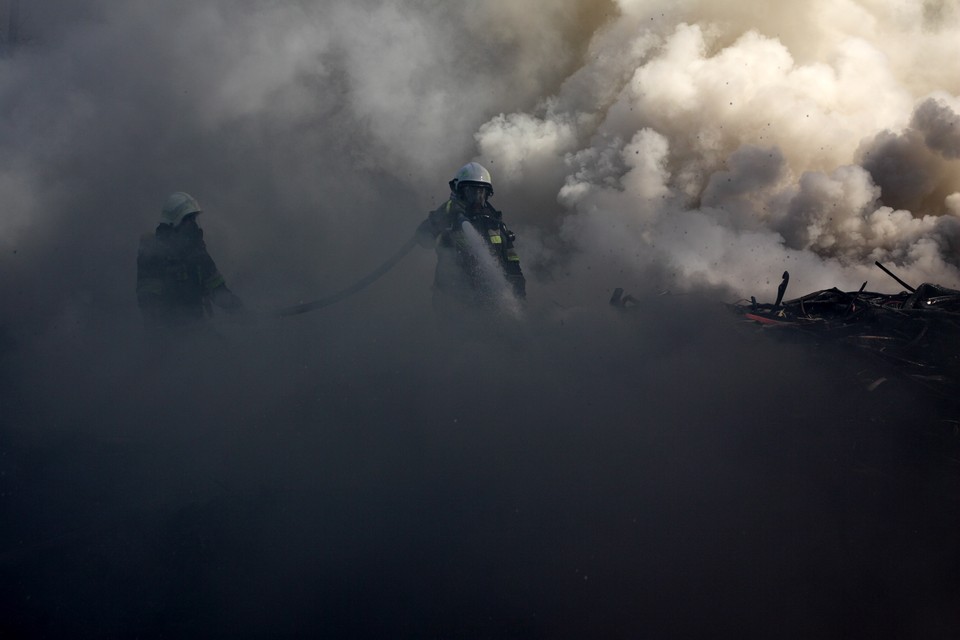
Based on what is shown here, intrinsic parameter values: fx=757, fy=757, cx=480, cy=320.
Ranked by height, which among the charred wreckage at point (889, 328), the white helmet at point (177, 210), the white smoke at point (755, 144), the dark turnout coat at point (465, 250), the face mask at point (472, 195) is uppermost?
the white smoke at point (755, 144)

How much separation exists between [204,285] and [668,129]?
29.2 feet

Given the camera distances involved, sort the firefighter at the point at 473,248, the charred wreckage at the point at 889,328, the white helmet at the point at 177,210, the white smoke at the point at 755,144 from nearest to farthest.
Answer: the charred wreckage at the point at 889,328
the white helmet at the point at 177,210
the firefighter at the point at 473,248
the white smoke at the point at 755,144

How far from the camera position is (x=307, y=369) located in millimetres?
9008

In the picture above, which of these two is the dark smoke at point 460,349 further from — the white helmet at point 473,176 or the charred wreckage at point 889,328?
the white helmet at point 473,176

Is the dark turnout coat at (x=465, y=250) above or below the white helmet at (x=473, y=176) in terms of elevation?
below

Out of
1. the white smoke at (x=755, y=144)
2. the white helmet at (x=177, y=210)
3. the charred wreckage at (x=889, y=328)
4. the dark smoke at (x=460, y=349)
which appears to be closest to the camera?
the dark smoke at (x=460, y=349)

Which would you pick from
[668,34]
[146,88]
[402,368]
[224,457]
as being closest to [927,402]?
[402,368]

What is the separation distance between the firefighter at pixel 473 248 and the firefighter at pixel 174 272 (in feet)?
7.89

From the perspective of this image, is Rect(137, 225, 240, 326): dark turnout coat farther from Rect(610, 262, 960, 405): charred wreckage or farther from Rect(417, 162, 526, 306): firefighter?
Rect(610, 262, 960, 405): charred wreckage

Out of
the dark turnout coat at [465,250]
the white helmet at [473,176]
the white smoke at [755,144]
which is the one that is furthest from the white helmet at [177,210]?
the white smoke at [755,144]

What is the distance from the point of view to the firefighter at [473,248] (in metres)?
8.32

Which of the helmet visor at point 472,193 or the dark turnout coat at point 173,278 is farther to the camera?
the helmet visor at point 472,193

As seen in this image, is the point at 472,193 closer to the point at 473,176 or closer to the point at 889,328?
the point at 473,176

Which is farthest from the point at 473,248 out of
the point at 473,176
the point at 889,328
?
the point at 889,328
